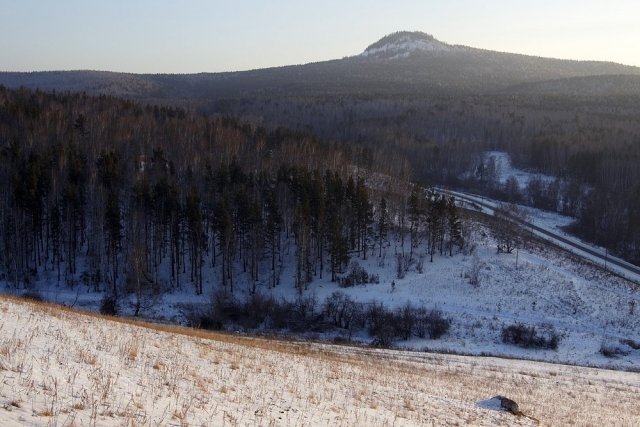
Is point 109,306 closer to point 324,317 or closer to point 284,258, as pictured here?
point 324,317

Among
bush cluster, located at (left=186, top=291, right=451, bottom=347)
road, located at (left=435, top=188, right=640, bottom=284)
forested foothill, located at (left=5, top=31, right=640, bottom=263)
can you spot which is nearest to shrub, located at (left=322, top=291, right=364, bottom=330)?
bush cluster, located at (left=186, top=291, right=451, bottom=347)

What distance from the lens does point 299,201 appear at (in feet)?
215

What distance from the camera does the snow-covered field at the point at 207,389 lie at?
10.0 metres

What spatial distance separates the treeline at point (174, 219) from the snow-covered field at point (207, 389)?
36995 millimetres

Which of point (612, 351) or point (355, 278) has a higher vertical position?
point (355, 278)

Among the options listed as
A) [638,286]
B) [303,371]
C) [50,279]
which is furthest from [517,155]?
[303,371]

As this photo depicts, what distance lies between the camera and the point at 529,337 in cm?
4803

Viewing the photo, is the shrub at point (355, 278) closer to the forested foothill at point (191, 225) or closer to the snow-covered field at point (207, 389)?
the forested foothill at point (191, 225)

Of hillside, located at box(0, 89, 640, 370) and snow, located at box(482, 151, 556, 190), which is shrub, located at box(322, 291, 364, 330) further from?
snow, located at box(482, 151, 556, 190)

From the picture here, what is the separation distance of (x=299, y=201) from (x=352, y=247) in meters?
8.72

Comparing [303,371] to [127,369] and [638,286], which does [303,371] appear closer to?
[127,369]

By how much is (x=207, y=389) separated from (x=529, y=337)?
137 ft

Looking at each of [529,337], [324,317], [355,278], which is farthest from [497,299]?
[324,317]

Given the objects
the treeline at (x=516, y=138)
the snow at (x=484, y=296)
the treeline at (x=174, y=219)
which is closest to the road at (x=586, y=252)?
the snow at (x=484, y=296)
